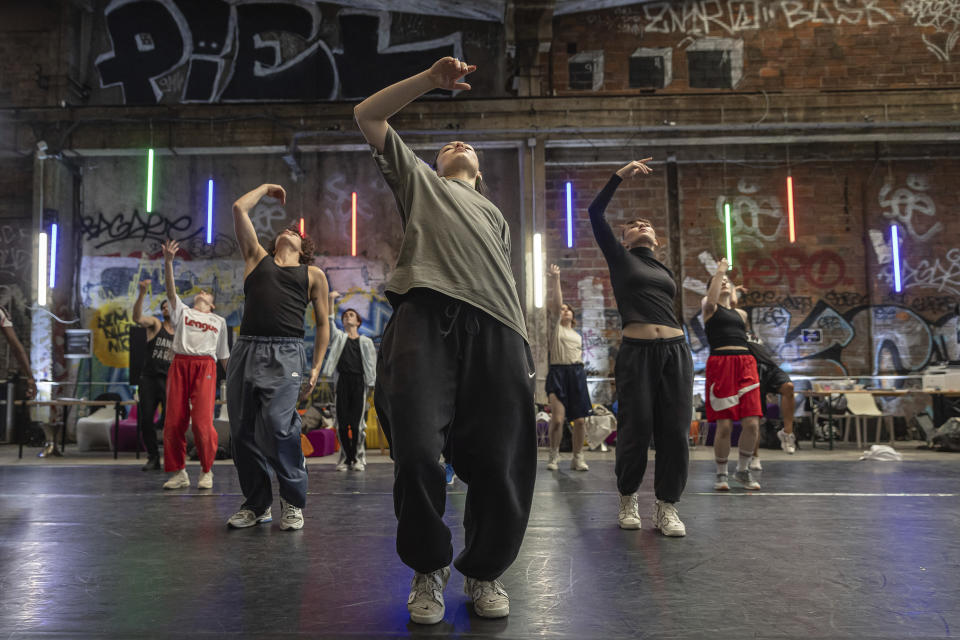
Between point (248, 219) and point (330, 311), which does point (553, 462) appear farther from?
point (248, 219)

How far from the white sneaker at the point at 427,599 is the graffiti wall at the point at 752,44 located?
11089mm

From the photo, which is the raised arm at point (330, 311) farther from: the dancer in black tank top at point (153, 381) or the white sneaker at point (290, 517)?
the dancer in black tank top at point (153, 381)

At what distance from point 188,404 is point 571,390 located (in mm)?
3451

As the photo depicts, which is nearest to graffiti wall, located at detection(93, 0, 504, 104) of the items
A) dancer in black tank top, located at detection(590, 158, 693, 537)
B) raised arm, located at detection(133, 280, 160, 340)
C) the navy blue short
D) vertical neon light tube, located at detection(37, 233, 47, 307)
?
→ vertical neon light tube, located at detection(37, 233, 47, 307)

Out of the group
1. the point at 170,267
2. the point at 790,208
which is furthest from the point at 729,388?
the point at 790,208

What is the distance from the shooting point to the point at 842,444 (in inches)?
403

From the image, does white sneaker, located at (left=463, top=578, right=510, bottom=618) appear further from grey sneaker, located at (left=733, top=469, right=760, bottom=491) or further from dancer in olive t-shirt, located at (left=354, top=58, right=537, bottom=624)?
grey sneaker, located at (left=733, top=469, right=760, bottom=491)

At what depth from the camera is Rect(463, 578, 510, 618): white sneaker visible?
213 cm

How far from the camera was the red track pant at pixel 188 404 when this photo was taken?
5242 mm

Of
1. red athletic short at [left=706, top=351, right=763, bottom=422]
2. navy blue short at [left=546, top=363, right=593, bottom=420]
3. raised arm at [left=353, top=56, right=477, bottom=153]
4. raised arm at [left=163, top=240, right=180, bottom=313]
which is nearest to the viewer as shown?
raised arm at [left=353, top=56, right=477, bottom=153]

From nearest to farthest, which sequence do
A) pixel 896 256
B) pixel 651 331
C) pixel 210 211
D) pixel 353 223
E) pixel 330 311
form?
pixel 651 331, pixel 330 311, pixel 896 256, pixel 353 223, pixel 210 211

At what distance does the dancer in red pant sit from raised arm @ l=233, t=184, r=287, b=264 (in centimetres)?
171

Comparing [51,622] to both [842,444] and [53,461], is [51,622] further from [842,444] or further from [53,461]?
[842,444]

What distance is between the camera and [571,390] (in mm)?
6918
